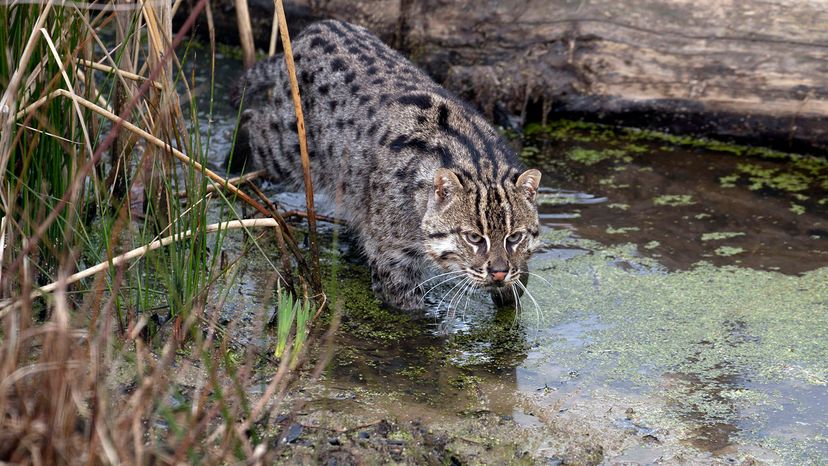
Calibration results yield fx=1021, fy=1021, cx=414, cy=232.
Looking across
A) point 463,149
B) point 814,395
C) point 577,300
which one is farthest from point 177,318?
point 814,395

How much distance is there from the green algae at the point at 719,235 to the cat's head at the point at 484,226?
1805 millimetres

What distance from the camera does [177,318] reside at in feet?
15.8

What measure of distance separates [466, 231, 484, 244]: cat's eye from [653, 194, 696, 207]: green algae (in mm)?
2428

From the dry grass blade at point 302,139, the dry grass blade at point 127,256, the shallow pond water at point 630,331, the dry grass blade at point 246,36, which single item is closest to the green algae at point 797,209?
the shallow pond water at point 630,331

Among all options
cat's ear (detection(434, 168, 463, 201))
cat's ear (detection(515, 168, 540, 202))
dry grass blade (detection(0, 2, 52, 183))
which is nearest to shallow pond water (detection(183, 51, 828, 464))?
cat's ear (detection(434, 168, 463, 201))

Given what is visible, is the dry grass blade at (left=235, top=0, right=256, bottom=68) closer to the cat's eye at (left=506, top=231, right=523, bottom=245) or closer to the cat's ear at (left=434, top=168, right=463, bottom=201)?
the cat's ear at (left=434, top=168, right=463, bottom=201)

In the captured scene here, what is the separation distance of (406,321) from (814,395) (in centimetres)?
227

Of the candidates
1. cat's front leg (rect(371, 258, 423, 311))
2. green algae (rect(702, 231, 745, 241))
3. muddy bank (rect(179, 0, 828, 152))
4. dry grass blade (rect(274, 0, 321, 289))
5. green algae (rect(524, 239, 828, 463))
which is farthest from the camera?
muddy bank (rect(179, 0, 828, 152))

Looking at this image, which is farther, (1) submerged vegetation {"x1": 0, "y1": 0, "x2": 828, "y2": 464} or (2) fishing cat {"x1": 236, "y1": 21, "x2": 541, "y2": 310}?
(2) fishing cat {"x1": 236, "y1": 21, "x2": 541, "y2": 310}

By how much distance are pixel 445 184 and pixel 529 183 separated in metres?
0.49

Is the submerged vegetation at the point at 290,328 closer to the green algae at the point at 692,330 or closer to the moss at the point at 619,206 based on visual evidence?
the green algae at the point at 692,330

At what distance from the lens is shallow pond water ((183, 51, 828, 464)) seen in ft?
15.8

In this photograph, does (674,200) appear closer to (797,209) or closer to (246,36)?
(797,209)

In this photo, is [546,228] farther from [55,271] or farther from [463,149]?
[55,271]
